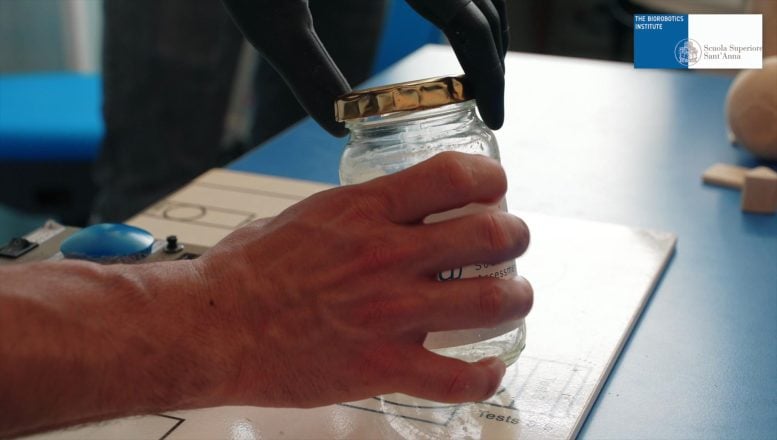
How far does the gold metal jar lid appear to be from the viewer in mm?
593

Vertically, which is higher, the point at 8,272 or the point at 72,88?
the point at 8,272

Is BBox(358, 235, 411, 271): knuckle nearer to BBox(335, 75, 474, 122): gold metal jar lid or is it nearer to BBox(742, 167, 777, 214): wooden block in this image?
BBox(335, 75, 474, 122): gold metal jar lid

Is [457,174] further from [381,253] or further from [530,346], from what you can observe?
[530,346]

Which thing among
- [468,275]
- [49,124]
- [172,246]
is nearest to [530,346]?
[468,275]

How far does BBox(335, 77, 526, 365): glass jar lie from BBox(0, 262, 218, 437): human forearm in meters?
0.15

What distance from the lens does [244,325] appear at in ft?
1.92

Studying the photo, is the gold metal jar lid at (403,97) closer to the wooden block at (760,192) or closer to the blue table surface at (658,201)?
the blue table surface at (658,201)

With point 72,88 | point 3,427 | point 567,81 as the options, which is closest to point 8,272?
point 3,427

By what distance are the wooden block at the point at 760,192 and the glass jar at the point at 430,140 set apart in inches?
18.4

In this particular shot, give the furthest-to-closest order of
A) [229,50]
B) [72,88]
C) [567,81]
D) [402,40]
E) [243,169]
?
[72,88] → [229,50] → [402,40] → [567,81] → [243,169]

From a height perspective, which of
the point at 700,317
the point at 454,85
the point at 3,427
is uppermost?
the point at 454,85

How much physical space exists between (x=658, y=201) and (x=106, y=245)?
0.61m

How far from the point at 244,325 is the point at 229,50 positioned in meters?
1.33

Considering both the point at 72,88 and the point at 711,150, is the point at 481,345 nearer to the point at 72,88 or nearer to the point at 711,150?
the point at 711,150
